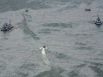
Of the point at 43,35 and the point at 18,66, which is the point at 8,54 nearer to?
the point at 18,66

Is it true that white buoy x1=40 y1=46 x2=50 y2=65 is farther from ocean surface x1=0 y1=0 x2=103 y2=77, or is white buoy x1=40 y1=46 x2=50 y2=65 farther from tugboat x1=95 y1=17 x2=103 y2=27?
tugboat x1=95 y1=17 x2=103 y2=27

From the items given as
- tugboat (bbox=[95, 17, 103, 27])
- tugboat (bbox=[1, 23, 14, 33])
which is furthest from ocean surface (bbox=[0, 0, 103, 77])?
tugboat (bbox=[1, 23, 14, 33])

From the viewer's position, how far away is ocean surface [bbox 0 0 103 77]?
58.9 metres

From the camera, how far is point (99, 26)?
79.1 meters

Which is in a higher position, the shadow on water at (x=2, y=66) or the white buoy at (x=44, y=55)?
the white buoy at (x=44, y=55)

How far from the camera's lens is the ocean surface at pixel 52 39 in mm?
58875

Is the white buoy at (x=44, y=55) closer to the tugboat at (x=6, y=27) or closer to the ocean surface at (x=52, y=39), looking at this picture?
the ocean surface at (x=52, y=39)

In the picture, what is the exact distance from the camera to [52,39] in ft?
239

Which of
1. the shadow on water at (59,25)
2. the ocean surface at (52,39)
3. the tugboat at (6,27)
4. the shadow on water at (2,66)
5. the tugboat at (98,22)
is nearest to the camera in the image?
the ocean surface at (52,39)

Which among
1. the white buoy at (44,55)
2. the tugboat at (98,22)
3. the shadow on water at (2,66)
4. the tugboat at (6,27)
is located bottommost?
the shadow on water at (2,66)

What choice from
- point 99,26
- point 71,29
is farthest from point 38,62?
point 99,26

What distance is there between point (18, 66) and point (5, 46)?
11.8 meters

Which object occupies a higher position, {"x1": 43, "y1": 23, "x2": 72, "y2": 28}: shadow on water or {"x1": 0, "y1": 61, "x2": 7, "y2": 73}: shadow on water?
{"x1": 43, "y1": 23, "x2": 72, "y2": 28}: shadow on water

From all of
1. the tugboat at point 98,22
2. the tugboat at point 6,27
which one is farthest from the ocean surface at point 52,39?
the tugboat at point 6,27
